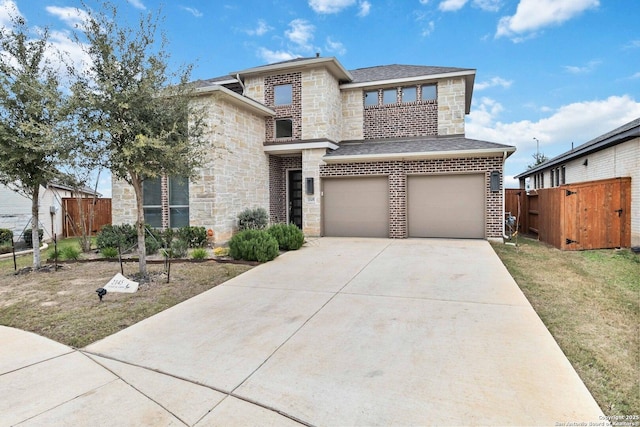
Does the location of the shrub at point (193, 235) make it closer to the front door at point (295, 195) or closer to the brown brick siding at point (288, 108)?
the brown brick siding at point (288, 108)

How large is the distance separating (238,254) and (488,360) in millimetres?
6330

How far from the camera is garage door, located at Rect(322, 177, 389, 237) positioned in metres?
12.7

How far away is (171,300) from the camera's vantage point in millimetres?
5477

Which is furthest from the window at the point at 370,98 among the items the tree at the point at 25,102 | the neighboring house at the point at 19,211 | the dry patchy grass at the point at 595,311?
the neighboring house at the point at 19,211

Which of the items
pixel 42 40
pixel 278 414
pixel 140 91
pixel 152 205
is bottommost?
pixel 278 414

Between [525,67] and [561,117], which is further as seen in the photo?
[561,117]

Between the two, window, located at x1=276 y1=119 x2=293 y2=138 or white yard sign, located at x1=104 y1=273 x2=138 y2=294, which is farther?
window, located at x1=276 y1=119 x2=293 y2=138

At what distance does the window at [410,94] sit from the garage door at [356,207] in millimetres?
3919

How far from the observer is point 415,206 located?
12328 millimetres

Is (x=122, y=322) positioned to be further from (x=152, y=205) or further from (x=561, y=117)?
(x=561, y=117)

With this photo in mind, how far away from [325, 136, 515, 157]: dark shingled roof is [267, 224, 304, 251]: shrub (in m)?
3.96

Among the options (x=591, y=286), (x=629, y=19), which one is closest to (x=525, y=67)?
(x=629, y=19)

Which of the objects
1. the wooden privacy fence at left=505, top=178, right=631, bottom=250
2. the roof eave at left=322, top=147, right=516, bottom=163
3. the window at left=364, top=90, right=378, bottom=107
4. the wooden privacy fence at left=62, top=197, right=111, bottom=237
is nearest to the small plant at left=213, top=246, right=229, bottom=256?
the roof eave at left=322, top=147, right=516, bottom=163

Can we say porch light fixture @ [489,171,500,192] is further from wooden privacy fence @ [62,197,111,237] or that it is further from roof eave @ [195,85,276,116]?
wooden privacy fence @ [62,197,111,237]
